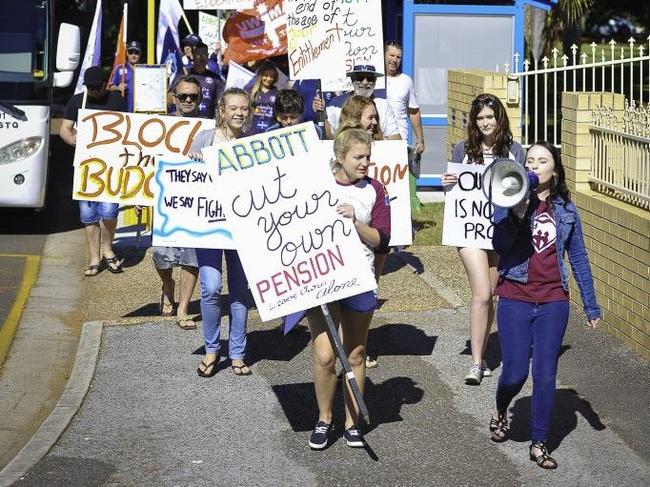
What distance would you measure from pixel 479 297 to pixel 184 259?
2.48 metres

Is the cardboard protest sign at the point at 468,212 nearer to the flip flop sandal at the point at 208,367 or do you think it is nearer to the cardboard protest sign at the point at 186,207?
the cardboard protest sign at the point at 186,207

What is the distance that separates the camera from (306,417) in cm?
796

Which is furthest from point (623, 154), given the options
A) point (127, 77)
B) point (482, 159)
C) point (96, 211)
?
point (127, 77)

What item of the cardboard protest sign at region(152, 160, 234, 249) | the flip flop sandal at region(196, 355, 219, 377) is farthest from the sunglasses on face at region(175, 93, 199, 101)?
the flip flop sandal at region(196, 355, 219, 377)

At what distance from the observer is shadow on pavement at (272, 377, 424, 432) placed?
7883mm

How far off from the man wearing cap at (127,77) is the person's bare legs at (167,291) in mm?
4323

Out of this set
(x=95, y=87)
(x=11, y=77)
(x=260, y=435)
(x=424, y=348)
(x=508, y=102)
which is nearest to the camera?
(x=260, y=435)

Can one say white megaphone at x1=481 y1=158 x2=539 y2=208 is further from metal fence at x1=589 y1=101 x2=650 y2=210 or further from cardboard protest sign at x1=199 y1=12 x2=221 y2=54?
cardboard protest sign at x1=199 y1=12 x2=221 y2=54

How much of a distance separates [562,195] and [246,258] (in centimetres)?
173

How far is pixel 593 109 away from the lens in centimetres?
1077

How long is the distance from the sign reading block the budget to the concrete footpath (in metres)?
0.90

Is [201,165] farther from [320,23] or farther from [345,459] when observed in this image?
[320,23]

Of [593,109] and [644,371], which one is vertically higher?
[593,109]

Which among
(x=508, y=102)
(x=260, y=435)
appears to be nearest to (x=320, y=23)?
(x=508, y=102)
